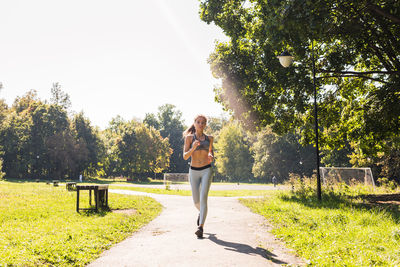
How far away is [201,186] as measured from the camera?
18.8 ft

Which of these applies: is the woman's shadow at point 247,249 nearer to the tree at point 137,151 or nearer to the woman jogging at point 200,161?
the woman jogging at point 200,161

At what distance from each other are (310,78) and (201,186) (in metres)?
10.4

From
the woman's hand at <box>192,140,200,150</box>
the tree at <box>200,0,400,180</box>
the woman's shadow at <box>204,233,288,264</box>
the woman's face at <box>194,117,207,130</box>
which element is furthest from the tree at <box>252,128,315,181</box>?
the woman's shadow at <box>204,233,288,264</box>

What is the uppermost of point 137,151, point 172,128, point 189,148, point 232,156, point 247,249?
point 172,128

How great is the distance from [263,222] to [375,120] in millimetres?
8779

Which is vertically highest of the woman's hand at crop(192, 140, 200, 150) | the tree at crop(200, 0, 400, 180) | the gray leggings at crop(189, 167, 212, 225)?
the tree at crop(200, 0, 400, 180)

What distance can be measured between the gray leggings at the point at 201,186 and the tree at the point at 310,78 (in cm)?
673

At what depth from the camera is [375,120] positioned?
524 inches

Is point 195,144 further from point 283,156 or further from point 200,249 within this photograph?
point 283,156

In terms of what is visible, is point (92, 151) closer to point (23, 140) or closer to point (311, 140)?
point (23, 140)

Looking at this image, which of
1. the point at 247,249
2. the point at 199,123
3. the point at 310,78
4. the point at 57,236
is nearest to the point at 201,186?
the point at 199,123

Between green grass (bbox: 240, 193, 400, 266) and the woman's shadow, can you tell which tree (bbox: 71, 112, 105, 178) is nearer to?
green grass (bbox: 240, 193, 400, 266)

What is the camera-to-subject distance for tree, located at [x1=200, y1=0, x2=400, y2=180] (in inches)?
498

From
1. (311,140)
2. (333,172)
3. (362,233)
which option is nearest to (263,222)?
(362,233)
